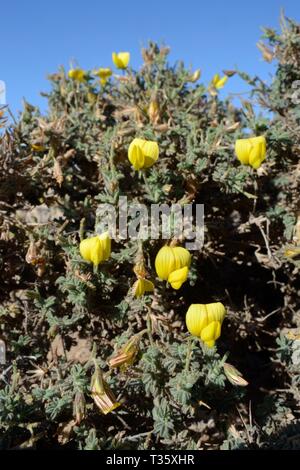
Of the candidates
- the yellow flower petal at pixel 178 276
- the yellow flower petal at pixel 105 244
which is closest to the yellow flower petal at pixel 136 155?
the yellow flower petal at pixel 105 244

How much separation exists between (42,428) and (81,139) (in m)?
1.24

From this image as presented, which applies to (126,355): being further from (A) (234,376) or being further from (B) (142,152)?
(B) (142,152)

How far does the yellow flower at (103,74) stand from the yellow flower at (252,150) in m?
1.15

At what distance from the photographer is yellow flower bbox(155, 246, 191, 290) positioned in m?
1.63

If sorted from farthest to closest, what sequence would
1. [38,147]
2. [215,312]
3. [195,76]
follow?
[195,76] < [38,147] < [215,312]

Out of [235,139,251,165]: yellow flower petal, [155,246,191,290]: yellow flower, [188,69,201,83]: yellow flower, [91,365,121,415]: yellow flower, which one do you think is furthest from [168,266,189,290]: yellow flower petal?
[188,69,201,83]: yellow flower

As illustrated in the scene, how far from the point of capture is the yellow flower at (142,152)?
5.85 ft

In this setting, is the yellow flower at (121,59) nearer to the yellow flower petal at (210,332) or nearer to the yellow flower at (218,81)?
the yellow flower at (218,81)

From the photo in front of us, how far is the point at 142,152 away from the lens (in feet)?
5.88

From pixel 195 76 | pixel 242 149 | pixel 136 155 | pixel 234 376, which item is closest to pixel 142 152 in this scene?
pixel 136 155

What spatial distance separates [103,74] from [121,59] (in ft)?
0.43

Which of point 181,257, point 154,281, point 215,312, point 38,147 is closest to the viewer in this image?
point 215,312
